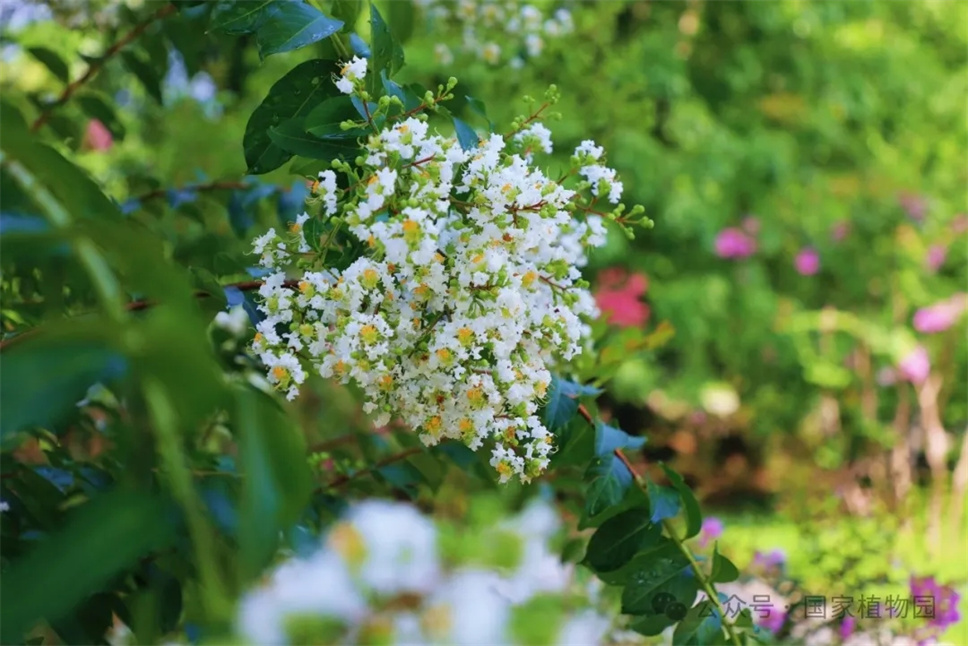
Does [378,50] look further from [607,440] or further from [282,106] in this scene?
[607,440]

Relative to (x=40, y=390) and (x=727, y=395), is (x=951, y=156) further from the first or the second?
(x=40, y=390)

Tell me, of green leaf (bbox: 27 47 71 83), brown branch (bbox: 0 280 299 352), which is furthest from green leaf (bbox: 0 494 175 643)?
green leaf (bbox: 27 47 71 83)

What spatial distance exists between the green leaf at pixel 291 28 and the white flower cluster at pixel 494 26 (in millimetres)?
777

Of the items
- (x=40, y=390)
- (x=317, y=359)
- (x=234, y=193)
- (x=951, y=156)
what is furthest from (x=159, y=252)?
(x=951, y=156)

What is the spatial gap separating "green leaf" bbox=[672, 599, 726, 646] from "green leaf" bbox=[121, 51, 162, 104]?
35.8 inches

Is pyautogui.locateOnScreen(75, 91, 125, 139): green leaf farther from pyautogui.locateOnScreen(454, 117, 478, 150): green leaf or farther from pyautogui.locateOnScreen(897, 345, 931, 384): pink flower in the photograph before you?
pyautogui.locateOnScreen(897, 345, 931, 384): pink flower

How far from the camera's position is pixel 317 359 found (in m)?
0.71

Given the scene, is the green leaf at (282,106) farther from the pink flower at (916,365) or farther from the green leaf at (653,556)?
the pink flower at (916,365)

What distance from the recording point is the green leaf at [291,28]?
2.28ft

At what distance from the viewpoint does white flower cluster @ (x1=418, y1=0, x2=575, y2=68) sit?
151cm

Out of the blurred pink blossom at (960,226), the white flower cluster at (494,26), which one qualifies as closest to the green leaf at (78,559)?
the white flower cluster at (494,26)

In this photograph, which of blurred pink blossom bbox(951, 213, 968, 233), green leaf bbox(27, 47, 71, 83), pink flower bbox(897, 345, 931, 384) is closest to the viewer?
green leaf bbox(27, 47, 71, 83)

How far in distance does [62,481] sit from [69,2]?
0.85m

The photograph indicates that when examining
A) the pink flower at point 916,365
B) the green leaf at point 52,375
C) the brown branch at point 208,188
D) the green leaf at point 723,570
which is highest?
the pink flower at point 916,365
